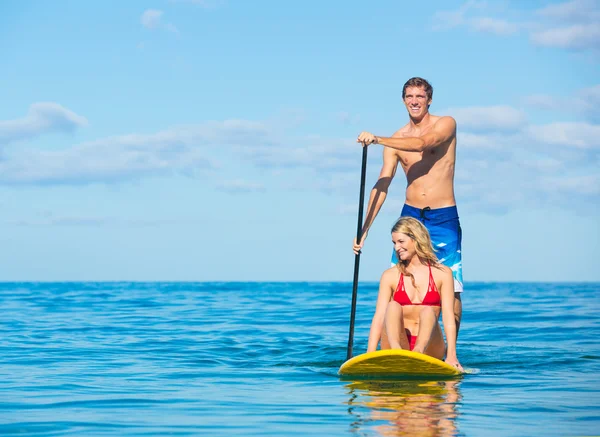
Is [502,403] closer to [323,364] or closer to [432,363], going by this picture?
[432,363]

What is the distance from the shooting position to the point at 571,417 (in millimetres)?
6125

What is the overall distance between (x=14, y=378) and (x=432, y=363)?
412cm

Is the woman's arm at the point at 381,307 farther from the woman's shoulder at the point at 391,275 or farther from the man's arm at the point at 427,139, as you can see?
the man's arm at the point at 427,139

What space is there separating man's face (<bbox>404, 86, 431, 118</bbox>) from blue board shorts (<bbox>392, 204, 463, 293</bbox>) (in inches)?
38.9

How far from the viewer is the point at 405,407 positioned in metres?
6.23

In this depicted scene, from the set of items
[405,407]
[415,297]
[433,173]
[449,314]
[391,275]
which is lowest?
[405,407]

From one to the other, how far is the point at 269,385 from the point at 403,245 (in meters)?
1.81

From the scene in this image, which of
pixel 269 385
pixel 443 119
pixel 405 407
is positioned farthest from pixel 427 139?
pixel 405 407

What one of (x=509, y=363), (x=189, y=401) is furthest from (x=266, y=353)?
(x=189, y=401)

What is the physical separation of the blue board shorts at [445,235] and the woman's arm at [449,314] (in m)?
0.67

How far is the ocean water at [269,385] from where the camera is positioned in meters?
5.77

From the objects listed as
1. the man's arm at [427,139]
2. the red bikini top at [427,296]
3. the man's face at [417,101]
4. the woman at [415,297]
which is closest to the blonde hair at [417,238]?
the woman at [415,297]

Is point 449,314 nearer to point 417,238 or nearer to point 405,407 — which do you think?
point 417,238

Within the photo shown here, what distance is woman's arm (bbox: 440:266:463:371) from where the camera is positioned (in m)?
7.75
